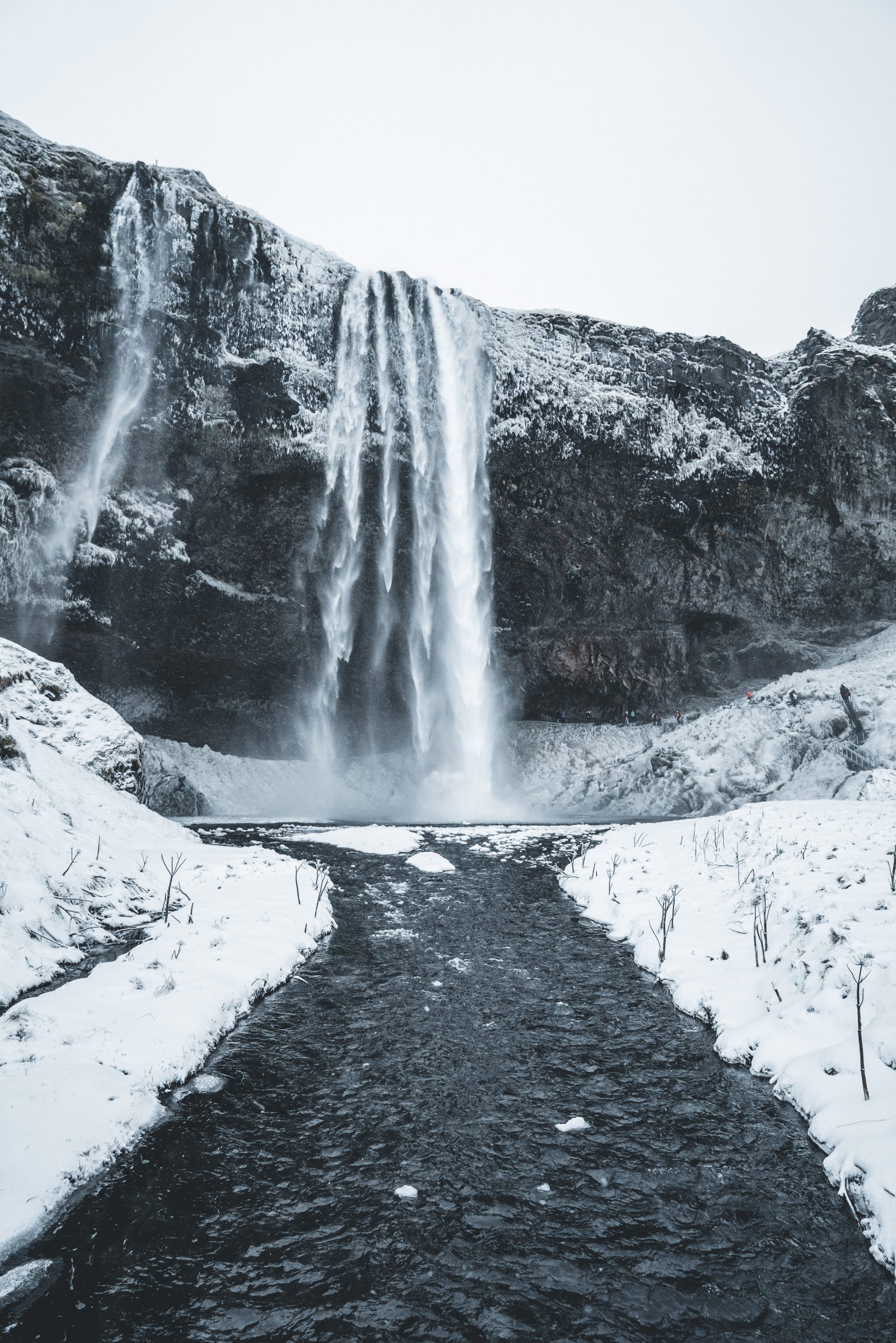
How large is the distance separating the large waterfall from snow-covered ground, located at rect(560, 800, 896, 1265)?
18534mm

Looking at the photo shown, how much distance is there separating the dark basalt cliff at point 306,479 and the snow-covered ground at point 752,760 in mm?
5945

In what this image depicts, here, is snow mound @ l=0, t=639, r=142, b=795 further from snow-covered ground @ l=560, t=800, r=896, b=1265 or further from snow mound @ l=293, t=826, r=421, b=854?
snow-covered ground @ l=560, t=800, r=896, b=1265

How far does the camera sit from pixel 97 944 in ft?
Answer: 26.4

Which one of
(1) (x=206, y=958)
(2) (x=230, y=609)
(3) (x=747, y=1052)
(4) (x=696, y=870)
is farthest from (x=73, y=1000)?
(2) (x=230, y=609)

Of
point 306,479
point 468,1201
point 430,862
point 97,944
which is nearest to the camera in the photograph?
point 468,1201

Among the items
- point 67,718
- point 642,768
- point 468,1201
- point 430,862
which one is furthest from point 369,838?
point 642,768

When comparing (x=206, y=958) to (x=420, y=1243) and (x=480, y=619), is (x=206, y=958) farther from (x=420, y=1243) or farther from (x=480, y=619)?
(x=480, y=619)

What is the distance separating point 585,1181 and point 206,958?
16.4ft

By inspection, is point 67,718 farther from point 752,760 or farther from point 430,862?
point 752,760

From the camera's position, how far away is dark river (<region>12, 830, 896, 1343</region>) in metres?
3.12

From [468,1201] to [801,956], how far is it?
440 centimetres

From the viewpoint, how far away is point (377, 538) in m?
32.6

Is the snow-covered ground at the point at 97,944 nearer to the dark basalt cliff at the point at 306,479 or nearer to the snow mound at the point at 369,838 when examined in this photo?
the snow mound at the point at 369,838

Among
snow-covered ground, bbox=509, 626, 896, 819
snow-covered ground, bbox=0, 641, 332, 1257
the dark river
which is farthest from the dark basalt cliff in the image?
the dark river
